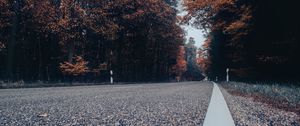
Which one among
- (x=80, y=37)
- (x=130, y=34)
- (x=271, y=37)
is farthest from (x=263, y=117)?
(x=130, y=34)

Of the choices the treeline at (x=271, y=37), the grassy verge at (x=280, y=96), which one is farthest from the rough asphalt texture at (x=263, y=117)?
the treeline at (x=271, y=37)

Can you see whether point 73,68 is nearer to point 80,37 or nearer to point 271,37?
point 80,37

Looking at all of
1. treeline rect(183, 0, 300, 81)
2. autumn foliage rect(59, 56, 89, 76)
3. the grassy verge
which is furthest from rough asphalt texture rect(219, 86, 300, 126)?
autumn foliage rect(59, 56, 89, 76)

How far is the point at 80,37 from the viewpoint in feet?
70.1

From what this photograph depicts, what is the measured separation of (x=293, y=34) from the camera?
31.8 feet

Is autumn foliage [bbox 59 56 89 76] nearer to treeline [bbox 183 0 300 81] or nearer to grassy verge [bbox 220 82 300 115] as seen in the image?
treeline [bbox 183 0 300 81]

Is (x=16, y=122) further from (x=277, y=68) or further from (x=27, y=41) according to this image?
(x=27, y=41)

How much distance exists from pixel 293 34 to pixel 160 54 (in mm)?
33810

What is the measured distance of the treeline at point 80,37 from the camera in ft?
65.9

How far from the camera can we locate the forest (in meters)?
10.6

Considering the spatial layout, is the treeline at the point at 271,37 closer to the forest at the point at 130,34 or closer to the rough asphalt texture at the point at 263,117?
the forest at the point at 130,34

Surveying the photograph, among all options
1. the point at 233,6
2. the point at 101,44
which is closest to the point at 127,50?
the point at 101,44

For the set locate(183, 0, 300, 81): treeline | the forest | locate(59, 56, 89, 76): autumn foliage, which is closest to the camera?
locate(183, 0, 300, 81): treeline

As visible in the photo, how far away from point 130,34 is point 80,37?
8128mm
